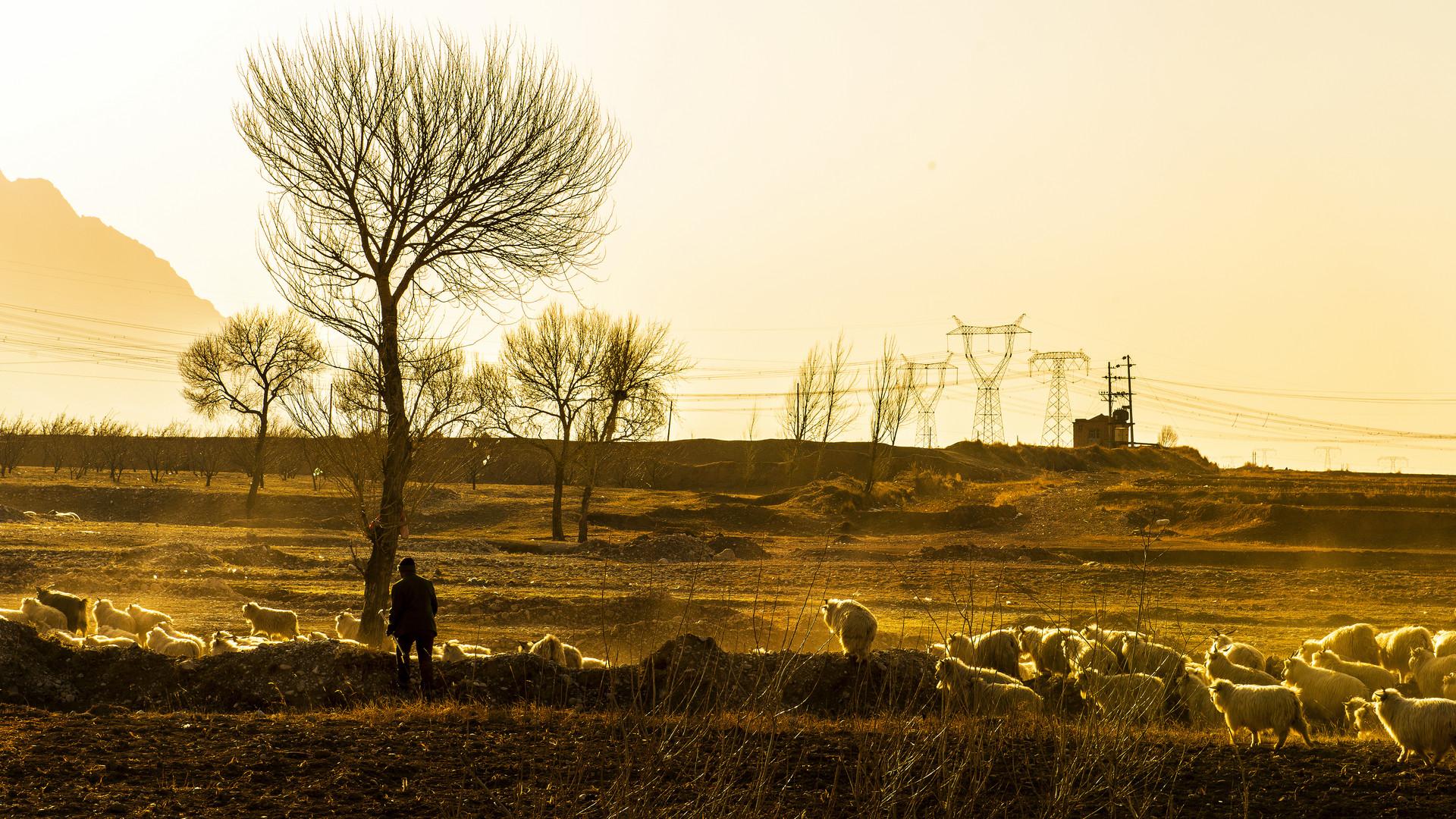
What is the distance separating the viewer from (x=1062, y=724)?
6734mm

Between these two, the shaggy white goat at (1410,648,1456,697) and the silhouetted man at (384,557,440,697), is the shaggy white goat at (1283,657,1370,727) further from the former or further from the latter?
the silhouetted man at (384,557,440,697)

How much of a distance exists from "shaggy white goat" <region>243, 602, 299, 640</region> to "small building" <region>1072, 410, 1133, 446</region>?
78.7 m

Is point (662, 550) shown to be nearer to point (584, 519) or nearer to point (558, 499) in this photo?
point (584, 519)

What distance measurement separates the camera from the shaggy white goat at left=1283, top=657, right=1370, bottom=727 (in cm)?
1244

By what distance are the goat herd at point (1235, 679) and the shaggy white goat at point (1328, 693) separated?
0.01 metres

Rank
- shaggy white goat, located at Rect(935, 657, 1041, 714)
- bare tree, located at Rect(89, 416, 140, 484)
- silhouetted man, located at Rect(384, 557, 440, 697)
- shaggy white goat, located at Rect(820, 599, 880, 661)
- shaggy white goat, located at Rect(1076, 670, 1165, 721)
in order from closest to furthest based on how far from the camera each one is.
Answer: shaggy white goat, located at Rect(1076, 670, 1165, 721)
shaggy white goat, located at Rect(935, 657, 1041, 714)
silhouetted man, located at Rect(384, 557, 440, 697)
shaggy white goat, located at Rect(820, 599, 880, 661)
bare tree, located at Rect(89, 416, 140, 484)

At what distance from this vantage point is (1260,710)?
34.8 ft

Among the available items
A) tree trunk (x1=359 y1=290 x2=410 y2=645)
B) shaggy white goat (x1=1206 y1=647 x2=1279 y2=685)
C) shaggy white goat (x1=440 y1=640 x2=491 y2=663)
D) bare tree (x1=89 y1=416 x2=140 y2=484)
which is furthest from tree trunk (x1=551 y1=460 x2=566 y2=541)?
bare tree (x1=89 y1=416 x2=140 y2=484)

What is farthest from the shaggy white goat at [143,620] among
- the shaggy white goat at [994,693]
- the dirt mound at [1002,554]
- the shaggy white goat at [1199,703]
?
the dirt mound at [1002,554]

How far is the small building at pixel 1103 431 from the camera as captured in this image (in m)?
90.9

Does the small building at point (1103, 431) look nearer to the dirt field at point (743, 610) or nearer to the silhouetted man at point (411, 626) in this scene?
the dirt field at point (743, 610)

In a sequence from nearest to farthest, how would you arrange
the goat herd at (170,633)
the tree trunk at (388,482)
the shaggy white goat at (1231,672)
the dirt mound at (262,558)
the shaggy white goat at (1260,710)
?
the shaggy white goat at (1260,710), the shaggy white goat at (1231,672), the goat herd at (170,633), the tree trunk at (388,482), the dirt mound at (262,558)

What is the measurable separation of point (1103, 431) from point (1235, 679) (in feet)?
272

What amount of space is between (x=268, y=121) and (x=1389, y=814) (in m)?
16.6
